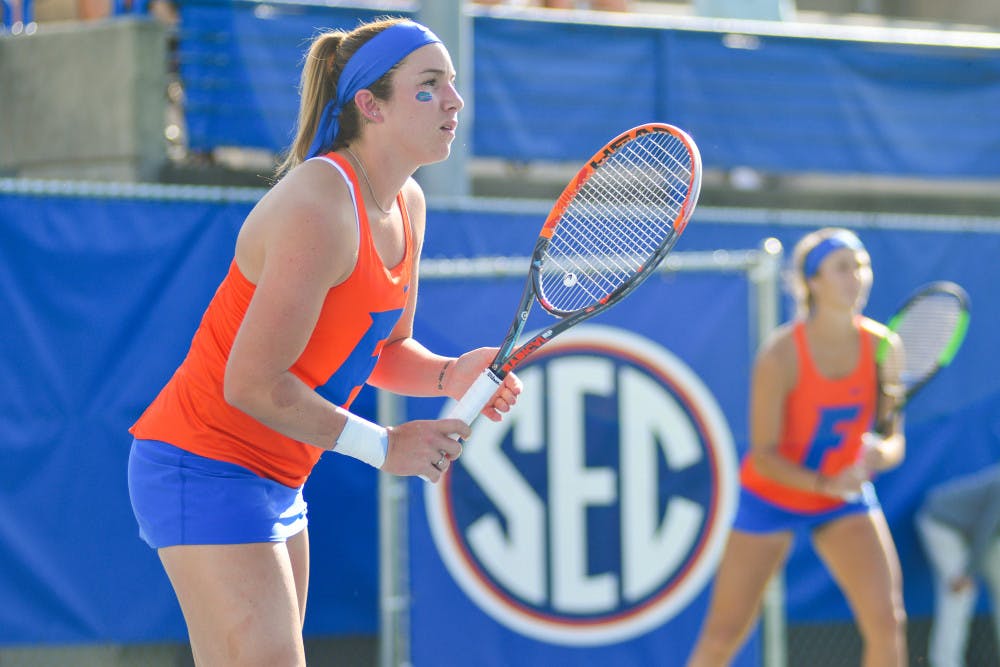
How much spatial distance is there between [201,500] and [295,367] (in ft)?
→ 1.06

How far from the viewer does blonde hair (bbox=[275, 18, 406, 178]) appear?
113 inches

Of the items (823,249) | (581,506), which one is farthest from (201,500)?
(823,249)

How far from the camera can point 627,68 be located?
7.99 meters

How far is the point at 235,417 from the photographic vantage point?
9.16ft

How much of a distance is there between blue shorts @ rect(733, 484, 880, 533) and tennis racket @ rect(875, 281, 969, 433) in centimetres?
59

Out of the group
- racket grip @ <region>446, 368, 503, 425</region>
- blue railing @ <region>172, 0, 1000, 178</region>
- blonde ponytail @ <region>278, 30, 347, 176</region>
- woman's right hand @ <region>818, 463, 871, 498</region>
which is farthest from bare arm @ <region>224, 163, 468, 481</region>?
blue railing @ <region>172, 0, 1000, 178</region>

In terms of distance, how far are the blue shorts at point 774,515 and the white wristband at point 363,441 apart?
8.37 ft

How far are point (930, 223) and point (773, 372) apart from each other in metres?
2.09

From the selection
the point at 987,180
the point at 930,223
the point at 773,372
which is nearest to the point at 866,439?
the point at 773,372

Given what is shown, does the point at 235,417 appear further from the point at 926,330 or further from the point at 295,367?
the point at 926,330

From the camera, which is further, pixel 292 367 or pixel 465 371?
pixel 465 371

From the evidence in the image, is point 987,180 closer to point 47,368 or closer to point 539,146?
point 539,146

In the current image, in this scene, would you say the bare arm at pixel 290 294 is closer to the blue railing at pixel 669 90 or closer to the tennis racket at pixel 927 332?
the tennis racket at pixel 927 332

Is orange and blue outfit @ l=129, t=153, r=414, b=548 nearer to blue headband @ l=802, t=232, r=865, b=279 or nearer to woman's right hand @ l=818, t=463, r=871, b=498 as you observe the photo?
woman's right hand @ l=818, t=463, r=871, b=498
